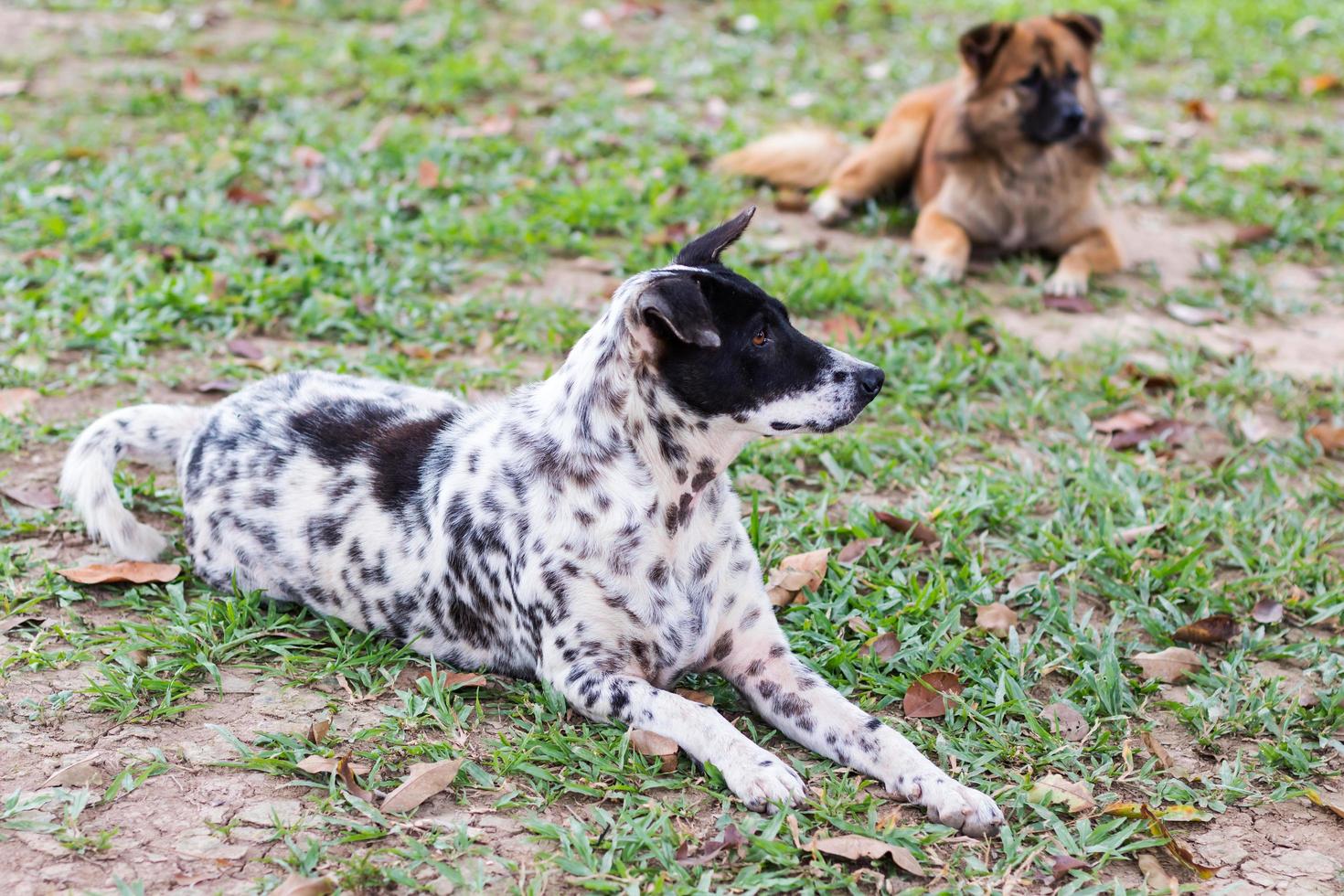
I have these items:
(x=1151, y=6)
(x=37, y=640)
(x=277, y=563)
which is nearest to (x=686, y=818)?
(x=277, y=563)

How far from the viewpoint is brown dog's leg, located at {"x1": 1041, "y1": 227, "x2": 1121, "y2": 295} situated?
21.6 ft

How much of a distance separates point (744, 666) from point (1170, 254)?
15.3ft

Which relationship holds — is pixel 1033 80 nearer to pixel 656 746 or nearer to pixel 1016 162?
pixel 1016 162

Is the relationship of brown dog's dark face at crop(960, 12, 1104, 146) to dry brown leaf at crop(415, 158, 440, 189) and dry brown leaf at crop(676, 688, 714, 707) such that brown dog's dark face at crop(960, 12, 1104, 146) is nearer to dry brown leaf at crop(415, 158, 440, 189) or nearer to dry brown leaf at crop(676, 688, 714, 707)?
dry brown leaf at crop(415, 158, 440, 189)

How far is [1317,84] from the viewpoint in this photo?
30.3 feet

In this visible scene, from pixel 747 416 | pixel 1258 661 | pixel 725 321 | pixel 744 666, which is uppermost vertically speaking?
pixel 725 321

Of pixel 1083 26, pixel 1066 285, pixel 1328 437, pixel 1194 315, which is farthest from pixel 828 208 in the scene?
pixel 1328 437

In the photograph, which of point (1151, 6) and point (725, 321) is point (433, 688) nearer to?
point (725, 321)

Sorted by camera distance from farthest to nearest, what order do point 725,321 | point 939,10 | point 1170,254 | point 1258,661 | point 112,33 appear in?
1. point 939,10
2. point 112,33
3. point 1170,254
4. point 1258,661
5. point 725,321

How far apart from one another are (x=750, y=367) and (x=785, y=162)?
4342 mm

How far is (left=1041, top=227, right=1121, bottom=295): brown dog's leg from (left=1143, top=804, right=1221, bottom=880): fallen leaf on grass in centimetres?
387

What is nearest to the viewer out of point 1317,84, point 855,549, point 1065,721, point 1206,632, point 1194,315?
point 1065,721

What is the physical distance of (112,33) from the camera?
909 cm

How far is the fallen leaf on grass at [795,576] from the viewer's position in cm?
411
